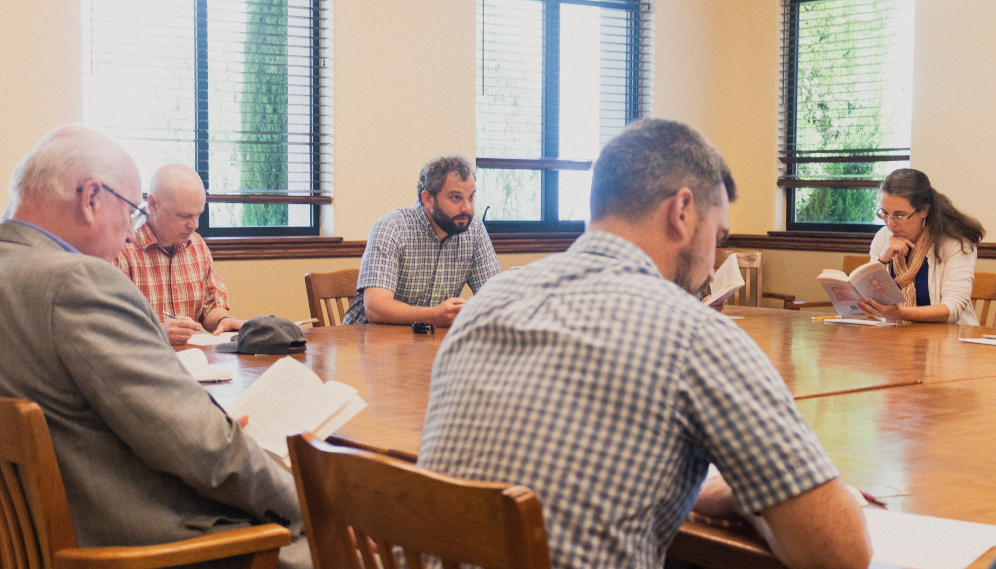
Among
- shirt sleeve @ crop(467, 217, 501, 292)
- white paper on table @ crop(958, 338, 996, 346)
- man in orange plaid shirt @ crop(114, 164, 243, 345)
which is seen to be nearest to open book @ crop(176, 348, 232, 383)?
man in orange plaid shirt @ crop(114, 164, 243, 345)

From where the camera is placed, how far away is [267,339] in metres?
2.75

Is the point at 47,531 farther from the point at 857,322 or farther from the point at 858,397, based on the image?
the point at 857,322

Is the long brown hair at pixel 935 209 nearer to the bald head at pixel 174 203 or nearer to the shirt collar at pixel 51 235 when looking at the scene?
the bald head at pixel 174 203

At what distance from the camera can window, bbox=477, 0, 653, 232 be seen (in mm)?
5625

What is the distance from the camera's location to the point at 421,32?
514 centimetres

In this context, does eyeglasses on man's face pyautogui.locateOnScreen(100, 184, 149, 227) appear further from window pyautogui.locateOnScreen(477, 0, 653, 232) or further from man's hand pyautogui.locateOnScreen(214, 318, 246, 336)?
window pyautogui.locateOnScreen(477, 0, 653, 232)

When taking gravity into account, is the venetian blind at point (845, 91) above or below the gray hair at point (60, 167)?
above

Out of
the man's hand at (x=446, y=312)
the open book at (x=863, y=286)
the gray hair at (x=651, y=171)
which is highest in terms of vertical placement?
the gray hair at (x=651, y=171)

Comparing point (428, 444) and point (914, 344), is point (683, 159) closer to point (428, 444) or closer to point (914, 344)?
point (428, 444)

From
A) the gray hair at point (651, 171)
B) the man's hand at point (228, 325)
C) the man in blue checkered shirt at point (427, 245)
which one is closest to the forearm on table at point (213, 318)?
the man's hand at point (228, 325)

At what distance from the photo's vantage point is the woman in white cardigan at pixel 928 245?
12.4 feet

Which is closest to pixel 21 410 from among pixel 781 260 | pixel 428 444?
pixel 428 444

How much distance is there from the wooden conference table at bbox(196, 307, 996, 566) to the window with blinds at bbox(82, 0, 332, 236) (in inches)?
74.4

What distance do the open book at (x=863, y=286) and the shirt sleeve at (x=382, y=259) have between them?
1.61 m
